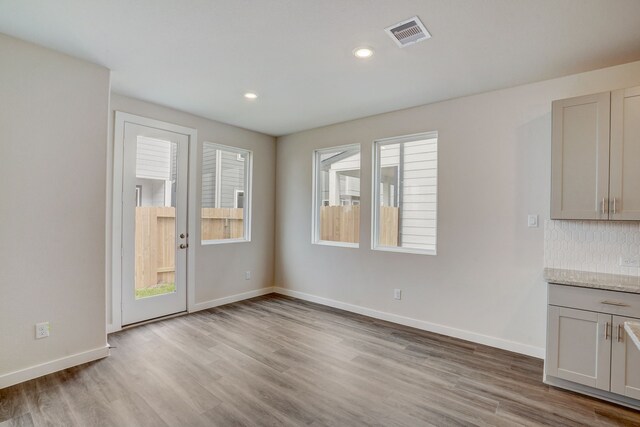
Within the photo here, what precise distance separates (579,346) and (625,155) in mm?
1485

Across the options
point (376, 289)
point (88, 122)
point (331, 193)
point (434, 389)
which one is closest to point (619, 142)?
point (434, 389)

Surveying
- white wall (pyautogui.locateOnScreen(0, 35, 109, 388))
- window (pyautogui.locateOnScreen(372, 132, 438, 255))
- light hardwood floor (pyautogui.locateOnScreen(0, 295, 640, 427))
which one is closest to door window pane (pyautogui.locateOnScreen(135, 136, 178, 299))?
light hardwood floor (pyautogui.locateOnScreen(0, 295, 640, 427))

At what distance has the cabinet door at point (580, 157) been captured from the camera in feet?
8.09

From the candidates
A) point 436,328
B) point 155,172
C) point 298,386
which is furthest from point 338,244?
point 155,172

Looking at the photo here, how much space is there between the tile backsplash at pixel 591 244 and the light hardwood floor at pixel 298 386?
98 centimetres

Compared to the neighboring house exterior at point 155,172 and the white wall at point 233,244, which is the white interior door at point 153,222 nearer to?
the neighboring house exterior at point 155,172

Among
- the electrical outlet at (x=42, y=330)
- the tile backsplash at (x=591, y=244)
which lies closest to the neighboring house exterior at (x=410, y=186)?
the tile backsplash at (x=591, y=244)

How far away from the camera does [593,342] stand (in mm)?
2314

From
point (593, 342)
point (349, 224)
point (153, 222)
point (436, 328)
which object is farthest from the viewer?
point (349, 224)

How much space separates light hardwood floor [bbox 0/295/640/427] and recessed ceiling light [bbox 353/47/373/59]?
2.63 meters

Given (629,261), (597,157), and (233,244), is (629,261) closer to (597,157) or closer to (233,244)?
(597,157)

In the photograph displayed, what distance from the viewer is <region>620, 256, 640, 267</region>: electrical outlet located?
2.56 m

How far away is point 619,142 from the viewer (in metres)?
2.41

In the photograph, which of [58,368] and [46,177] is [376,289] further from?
[46,177]
